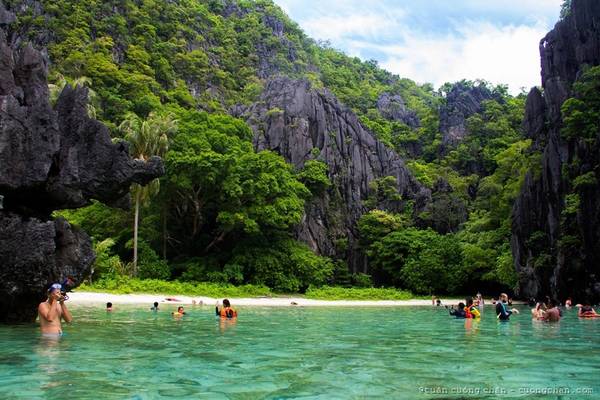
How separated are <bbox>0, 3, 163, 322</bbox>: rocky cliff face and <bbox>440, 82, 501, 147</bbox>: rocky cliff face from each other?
199 ft

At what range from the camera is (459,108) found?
249 ft

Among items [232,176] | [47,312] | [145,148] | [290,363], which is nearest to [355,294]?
[232,176]

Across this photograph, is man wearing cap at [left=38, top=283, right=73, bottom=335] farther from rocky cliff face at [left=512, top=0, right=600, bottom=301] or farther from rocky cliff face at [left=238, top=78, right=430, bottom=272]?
rocky cliff face at [left=238, top=78, right=430, bottom=272]

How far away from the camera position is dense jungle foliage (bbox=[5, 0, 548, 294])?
138ft

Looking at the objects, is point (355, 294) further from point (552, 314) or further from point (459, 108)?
point (459, 108)

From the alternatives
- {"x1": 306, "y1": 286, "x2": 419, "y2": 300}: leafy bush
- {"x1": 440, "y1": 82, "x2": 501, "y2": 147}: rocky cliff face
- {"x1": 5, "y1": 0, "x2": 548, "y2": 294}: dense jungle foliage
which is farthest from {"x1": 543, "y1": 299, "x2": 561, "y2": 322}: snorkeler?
{"x1": 440, "y1": 82, "x2": 501, "y2": 147}: rocky cliff face

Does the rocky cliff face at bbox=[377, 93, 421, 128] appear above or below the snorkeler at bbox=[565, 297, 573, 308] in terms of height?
above

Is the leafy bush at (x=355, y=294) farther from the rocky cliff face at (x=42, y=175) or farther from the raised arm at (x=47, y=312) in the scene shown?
the raised arm at (x=47, y=312)

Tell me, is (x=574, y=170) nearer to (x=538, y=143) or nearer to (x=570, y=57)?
(x=538, y=143)

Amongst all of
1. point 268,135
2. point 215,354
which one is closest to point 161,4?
point 268,135

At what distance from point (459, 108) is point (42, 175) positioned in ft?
225

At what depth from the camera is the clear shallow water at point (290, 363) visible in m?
7.75

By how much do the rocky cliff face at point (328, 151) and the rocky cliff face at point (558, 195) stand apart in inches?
648

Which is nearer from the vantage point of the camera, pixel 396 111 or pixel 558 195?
pixel 558 195
